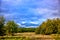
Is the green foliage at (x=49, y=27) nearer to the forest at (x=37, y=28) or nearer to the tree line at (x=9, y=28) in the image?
the forest at (x=37, y=28)

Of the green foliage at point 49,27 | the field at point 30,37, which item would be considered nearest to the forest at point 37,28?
the green foliage at point 49,27

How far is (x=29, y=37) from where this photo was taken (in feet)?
20.1

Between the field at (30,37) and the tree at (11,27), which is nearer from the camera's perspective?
the field at (30,37)

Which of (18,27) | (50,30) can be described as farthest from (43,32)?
(18,27)

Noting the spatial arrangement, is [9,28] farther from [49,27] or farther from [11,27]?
[49,27]

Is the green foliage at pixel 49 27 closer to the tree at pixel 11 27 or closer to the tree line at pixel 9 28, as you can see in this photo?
the tree line at pixel 9 28

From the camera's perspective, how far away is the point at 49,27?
6.32 m

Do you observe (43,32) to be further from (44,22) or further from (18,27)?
(18,27)

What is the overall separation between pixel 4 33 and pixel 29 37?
864 mm

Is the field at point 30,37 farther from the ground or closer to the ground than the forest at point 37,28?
closer to the ground

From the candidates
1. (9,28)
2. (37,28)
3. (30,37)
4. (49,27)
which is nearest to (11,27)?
(9,28)

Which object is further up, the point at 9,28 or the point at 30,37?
the point at 9,28

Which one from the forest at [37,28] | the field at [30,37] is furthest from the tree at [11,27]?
the field at [30,37]

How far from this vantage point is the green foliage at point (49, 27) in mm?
6273
